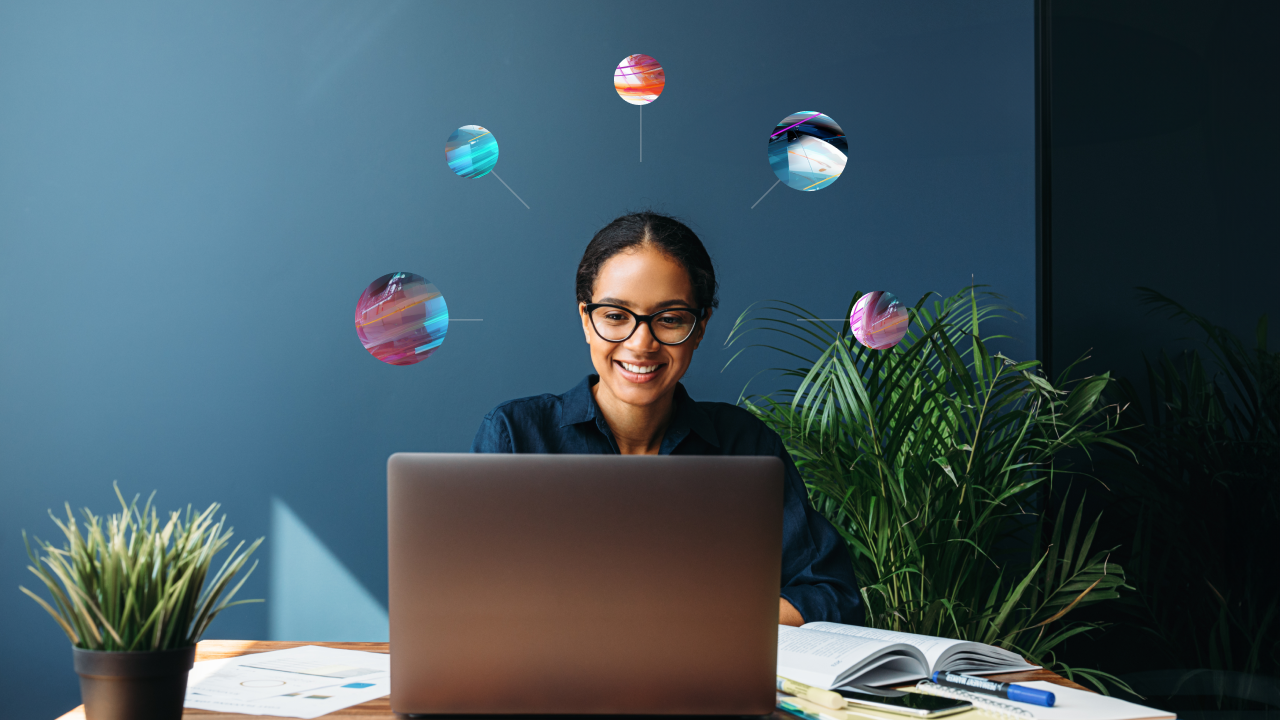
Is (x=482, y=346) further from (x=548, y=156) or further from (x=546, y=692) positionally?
(x=546, y=692)

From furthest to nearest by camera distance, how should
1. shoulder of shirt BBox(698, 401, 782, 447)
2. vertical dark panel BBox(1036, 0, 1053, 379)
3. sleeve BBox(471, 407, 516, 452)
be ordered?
1. vertical dark panel BBox(1036, 0, 1053, 379)
2. shoulder of shirt BBox(698, 401, 782, 447)
3. sleeve BBox(471, 407, 516, 452)

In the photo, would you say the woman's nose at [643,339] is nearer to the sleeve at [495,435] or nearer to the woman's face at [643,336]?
the woman's face at [643,336]

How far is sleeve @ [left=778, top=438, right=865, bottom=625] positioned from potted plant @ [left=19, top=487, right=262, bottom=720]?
90 centimetres

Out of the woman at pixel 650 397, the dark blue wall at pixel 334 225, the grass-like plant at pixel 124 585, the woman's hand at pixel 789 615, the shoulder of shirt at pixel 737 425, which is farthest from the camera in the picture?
the dark blue wall at pixel 334 225

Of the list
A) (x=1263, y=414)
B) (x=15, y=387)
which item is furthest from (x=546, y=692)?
(x=15, y=387)

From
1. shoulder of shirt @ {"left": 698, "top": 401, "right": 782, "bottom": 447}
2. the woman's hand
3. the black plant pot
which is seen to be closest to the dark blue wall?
shoulder of shirt @ {"left": 698, "top": 401, "right": 782, "bottom": 447}

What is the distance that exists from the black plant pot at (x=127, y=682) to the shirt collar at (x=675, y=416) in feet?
3.32

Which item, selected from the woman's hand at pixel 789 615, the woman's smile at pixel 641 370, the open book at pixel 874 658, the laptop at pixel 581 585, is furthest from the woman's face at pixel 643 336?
the laptop at pixel 581 585

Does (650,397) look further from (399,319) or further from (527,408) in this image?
(399,319)

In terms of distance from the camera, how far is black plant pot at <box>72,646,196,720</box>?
737 millimetres

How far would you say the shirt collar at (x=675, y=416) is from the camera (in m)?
1.73

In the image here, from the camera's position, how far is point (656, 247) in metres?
1.68

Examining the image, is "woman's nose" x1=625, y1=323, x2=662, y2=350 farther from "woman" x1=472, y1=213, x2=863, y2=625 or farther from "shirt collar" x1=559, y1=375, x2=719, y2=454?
"shirt collar" x1=559, y1=375, x2=719, y2=454

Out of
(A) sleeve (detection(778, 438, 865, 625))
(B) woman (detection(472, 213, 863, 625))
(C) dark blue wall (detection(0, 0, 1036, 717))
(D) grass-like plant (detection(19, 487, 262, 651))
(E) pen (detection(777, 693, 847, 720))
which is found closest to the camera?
(D) grass-like plant (detection(19, 487, 262, 651))
